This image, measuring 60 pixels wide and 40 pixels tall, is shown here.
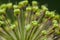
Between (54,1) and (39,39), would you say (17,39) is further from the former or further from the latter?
(54,1)

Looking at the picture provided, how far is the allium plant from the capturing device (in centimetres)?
197

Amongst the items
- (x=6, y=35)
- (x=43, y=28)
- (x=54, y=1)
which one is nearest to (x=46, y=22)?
(x=43, y=28)

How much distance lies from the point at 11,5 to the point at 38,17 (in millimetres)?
231

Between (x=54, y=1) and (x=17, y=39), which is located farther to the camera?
(x=54, y=1)

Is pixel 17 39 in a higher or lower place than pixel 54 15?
lower

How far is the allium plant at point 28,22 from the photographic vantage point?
6.46ft

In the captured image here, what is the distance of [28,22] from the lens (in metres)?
2.01

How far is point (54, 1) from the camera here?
6.90 ft

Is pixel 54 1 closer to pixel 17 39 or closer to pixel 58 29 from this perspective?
pixel 58 29

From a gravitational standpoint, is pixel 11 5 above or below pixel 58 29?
above

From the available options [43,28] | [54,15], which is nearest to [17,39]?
[43,28]

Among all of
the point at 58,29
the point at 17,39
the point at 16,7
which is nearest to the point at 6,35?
the point at 17,39

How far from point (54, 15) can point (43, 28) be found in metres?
0.14

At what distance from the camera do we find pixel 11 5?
2029mm
